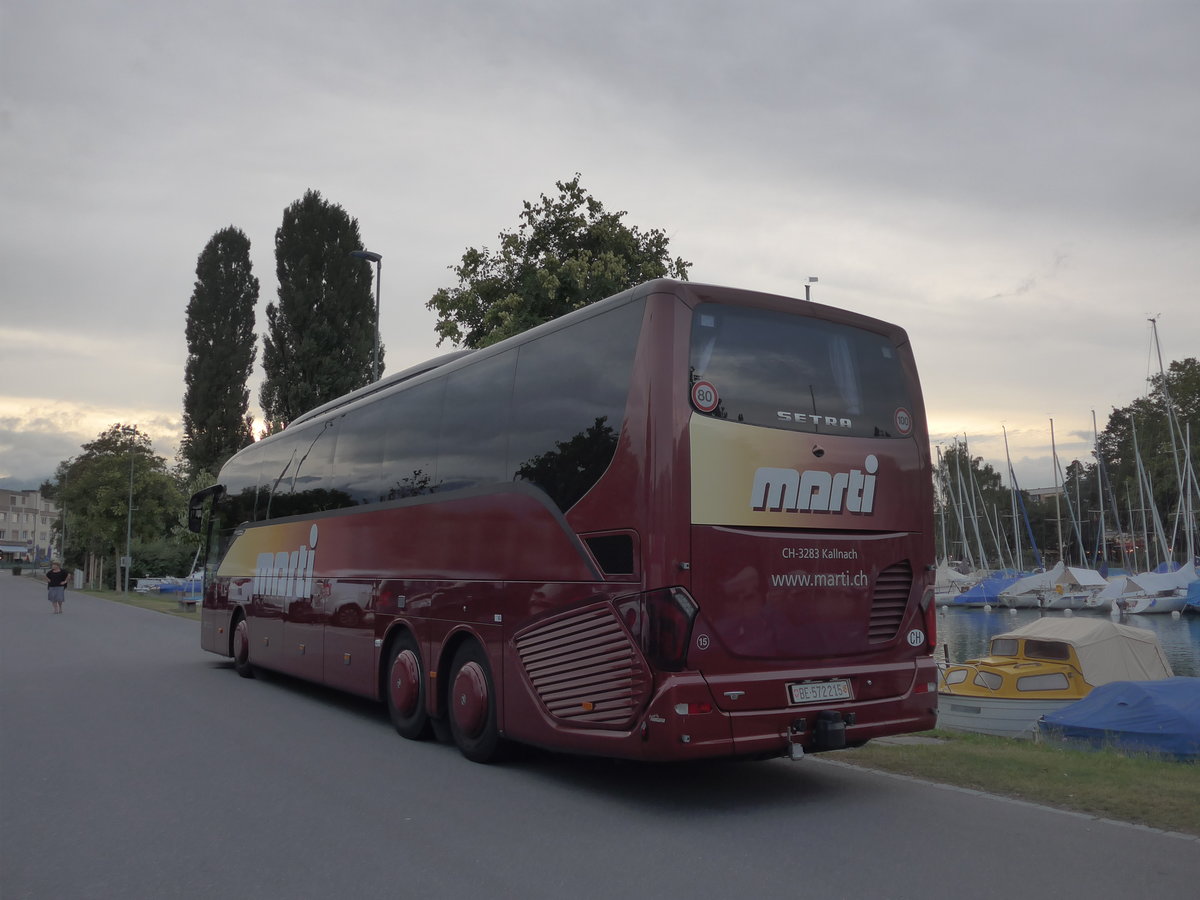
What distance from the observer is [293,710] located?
13.1 m

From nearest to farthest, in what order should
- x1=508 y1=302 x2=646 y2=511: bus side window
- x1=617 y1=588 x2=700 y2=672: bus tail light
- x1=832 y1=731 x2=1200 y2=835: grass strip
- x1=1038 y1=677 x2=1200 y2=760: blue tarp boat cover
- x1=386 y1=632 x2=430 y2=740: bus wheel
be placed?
Result: 1. x1=832 y1=731 x2=1200 y2=835: grass strip
2. x1=617 y1=588 x2=700 y2=672: bus tail light
3. x1=508 y1=302 x2=646 y2=511: bus side window
4. x1=386 y1=632 x2=430 y2=740: bus wheel
5. x1=1038 y1=677 x2=1200 y2=760: blue tarp boat cover

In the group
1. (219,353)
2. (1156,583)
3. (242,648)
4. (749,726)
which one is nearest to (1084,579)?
(1156,583)

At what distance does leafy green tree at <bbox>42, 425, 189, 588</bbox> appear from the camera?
6781 cm

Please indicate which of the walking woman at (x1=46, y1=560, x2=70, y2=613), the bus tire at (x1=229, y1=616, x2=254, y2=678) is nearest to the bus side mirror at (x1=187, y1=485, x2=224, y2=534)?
the bus tire at (x1=229, y1=616, x2=254, y2=678)

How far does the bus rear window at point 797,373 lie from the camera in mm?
7914

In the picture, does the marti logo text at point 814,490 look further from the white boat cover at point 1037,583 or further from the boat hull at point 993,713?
the white boat cover at point 1037,583

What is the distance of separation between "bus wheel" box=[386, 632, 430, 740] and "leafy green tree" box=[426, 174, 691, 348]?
1493cm

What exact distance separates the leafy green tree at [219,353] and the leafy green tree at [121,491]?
7.90 feet

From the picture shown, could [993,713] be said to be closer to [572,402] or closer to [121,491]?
[572,402]

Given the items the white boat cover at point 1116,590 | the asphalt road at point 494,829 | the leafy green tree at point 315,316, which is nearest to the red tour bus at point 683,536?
the asphalt road at point 494,829

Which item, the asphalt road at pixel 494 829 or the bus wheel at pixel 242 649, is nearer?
the asphalt road at pixel 494 829

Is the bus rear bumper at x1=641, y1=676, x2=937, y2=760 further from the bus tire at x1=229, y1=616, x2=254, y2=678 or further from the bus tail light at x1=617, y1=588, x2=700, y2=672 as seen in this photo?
the bus tire at x1=229, y1=616, x2=254, y2=678

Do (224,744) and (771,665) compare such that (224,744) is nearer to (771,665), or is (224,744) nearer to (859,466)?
(771,665)

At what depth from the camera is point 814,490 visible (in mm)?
8070
